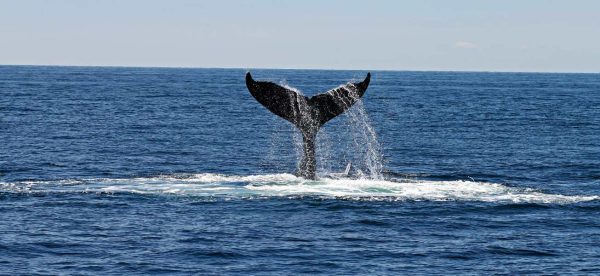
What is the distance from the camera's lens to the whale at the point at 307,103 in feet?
76.0

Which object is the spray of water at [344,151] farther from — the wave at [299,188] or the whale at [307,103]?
the wave at [299,188]

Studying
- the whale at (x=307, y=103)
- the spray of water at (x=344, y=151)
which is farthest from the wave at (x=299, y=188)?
the spray of water at (x=344, y=151)

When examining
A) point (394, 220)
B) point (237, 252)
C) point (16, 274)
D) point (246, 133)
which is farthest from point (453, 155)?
point (16, 274)

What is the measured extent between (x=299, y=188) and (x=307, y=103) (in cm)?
222

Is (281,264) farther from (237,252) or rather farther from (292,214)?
(292,214)

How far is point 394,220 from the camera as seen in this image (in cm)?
2172

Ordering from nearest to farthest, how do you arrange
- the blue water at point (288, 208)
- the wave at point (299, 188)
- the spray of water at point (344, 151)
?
the blue water at point (288, 208), the wave at point (299, 188), the spray of water at point (344, 151)

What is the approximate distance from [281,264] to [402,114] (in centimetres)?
5195

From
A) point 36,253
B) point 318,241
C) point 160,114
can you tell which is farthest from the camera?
point 160,114

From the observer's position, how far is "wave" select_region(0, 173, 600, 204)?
964 inches

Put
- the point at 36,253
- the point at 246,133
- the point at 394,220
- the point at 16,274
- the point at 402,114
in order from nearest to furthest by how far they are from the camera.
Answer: the point at 16,274, the point at 36,253, the point at 394,220, the point at 246,133, the point at 402,114

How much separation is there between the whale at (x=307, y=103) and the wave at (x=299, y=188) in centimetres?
136

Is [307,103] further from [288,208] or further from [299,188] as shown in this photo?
[288,208]

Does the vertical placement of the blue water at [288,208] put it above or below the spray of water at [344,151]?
above
